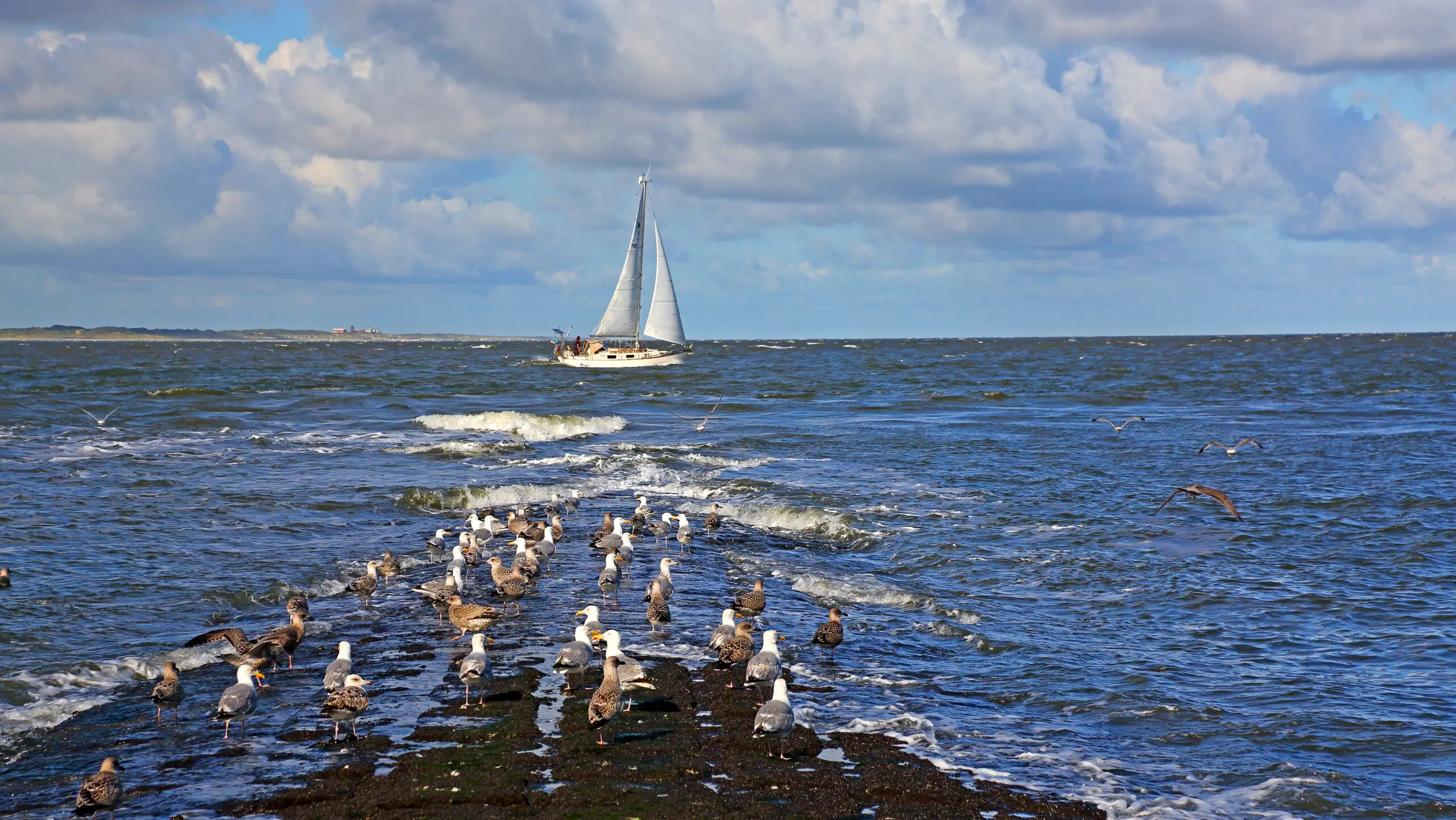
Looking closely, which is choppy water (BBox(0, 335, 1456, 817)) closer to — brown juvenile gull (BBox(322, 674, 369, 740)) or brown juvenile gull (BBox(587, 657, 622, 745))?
brown juvenile gull (BBox(322, 674, 369, 740))

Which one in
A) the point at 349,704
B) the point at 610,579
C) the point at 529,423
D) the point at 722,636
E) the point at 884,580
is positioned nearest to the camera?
the point at 349,704

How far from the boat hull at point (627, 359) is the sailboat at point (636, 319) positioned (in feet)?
0.14

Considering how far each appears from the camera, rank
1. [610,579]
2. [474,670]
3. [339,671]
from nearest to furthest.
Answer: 1. [339,671]
2. [474,670]
3. [610,579]

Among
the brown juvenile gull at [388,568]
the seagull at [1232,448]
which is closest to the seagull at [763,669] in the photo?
the brown juvenile gull at [388,568]

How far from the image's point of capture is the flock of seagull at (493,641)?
→ 1030 centimetres

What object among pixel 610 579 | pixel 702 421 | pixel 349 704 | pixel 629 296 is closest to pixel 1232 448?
pixel 702 421

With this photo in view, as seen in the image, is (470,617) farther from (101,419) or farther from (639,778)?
(101,419)

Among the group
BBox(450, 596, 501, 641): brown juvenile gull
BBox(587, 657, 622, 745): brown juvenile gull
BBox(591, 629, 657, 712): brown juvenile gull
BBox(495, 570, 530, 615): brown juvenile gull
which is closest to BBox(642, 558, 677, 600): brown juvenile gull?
BBox(495, 570, 530, 615): brown juvenile gull

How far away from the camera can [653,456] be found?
33750 mm

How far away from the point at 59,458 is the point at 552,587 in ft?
61.9

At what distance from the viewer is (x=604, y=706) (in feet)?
33.6

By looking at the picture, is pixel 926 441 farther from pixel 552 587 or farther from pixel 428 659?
pixel 428 659

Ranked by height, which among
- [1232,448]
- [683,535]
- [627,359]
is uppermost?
[627,359]

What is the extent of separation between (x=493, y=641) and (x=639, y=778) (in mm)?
4936
